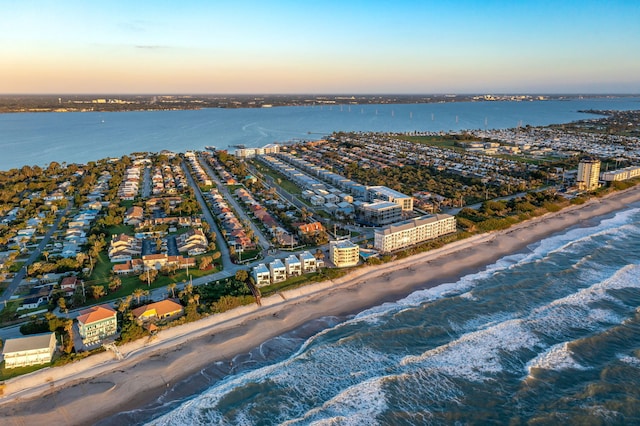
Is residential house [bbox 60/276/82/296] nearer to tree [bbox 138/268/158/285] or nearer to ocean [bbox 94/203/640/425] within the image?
tree [bbox 138/268/158/285]

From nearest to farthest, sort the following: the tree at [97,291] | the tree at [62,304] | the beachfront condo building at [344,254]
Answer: the tree at [62,304] → the tree at [97,291] → the beachfront condo building at [344,254]

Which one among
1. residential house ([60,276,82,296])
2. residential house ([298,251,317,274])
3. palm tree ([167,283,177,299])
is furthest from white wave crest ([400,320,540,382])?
residential house ([60,276,82,296])

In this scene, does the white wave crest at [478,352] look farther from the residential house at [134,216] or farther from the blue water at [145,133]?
the blue water at [145,133]

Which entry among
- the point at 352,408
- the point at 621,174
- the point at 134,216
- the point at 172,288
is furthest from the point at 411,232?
the point at 621,174

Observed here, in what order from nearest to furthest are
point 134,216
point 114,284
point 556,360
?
1. point 556,360
2. point 114,284
3. point 134,216

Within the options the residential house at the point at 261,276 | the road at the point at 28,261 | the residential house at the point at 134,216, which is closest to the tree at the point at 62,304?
the road at the point at 28,261

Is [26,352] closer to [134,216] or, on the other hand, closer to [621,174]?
[134,216]
